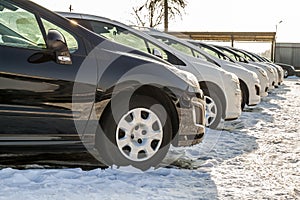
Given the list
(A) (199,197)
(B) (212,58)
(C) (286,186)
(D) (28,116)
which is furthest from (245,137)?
(D) (28,116)

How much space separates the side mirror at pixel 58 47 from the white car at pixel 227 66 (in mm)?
3290

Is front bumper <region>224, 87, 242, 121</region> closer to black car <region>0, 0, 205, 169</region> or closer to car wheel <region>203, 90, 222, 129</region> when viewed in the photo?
car wheel <region>203, 90, 222, 129</region>

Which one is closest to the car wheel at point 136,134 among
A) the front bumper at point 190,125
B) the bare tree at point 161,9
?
the front bumper at point 190,125

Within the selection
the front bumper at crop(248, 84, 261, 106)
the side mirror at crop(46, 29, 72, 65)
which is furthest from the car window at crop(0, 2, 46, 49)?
the front bumper at crop(248, 84, 261, 106)

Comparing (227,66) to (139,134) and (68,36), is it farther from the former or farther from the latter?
(68,36)

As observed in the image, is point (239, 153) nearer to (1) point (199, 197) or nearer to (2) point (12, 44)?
(1) point (199, 197)

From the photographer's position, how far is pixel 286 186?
3.64 metres

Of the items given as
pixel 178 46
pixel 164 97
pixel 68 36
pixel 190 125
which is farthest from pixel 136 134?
pixel 178 46

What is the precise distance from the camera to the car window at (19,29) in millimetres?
3613

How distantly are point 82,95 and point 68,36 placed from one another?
606mm

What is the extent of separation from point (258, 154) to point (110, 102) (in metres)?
2.13

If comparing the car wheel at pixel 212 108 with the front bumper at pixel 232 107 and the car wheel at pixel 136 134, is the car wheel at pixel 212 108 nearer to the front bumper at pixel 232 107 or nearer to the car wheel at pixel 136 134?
the front bumper at pixel 232 107

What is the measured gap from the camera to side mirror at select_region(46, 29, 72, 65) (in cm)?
345

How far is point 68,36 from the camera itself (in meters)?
3.78
